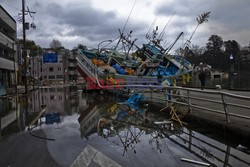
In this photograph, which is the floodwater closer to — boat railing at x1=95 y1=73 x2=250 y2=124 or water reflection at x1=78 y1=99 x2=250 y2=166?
water reflection at x1=78 y1=99 x2=250 y2=166

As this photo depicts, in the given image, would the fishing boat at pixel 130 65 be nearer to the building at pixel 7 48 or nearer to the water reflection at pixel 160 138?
the water reflection at pixel 160 138

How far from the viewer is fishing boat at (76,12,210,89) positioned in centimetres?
2112

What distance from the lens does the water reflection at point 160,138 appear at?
4.82m

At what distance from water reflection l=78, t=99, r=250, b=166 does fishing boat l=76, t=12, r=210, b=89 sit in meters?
12.1

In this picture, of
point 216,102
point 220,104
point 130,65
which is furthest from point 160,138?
point 130,65

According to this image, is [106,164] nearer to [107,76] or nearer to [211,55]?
[107,76]

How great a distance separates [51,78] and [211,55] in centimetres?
6754

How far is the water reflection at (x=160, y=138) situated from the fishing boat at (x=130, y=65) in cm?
1206

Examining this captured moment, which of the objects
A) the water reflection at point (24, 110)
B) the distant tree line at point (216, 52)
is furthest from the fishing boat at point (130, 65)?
the distant tree line at point (216, 52)

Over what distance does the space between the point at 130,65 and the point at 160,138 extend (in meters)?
17.8

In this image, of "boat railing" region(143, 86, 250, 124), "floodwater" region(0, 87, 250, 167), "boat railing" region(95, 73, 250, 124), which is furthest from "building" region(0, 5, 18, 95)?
"boat railing" region(143, 86, 250, 124)

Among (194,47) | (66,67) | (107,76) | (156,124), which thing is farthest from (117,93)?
(194,47)

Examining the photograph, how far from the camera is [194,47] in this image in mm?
104125

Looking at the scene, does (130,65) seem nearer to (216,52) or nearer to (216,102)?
(216,102)
